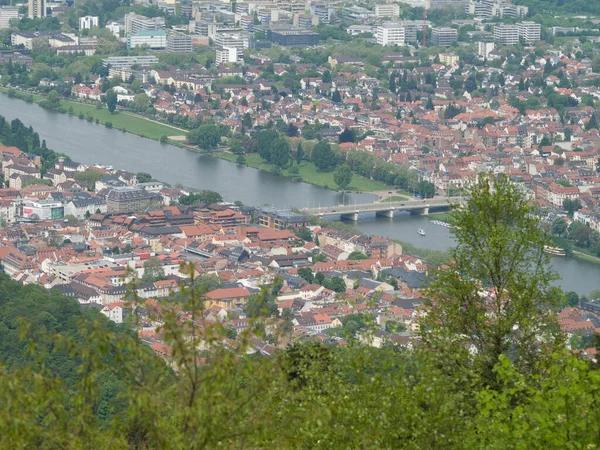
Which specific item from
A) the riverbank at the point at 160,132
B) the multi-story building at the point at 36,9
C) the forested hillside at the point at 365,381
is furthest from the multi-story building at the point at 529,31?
the forested hillside at the point at 365,381

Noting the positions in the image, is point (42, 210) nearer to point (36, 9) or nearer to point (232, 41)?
point (232, 41)

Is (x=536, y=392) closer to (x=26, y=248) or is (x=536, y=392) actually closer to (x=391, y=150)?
(x=26, y=248)

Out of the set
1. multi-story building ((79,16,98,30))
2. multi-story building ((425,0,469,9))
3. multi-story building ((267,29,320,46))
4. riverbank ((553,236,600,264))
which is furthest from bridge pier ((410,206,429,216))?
multi-story building ((425,0,469,9))

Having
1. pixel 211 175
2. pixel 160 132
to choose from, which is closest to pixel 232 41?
pixel 160 132

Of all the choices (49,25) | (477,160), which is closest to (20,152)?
(477,160)

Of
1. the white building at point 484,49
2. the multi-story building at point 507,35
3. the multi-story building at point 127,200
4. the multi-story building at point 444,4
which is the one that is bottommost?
the multi-story building at point 127,200

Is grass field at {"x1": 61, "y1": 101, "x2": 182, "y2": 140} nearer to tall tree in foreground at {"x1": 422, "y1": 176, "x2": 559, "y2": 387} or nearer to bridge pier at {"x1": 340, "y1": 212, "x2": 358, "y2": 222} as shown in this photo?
Answer: bridge pier at {"x1": 340, "y1": 212, "x2": 358, "y2": 222}

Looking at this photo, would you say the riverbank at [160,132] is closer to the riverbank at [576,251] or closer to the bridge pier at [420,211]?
the bridge pier at [420,211]
